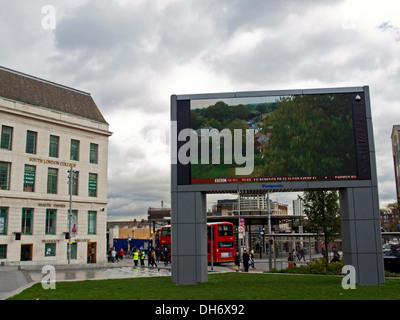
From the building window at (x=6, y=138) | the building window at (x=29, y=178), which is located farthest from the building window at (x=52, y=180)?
the building window at (x=6, y=138)

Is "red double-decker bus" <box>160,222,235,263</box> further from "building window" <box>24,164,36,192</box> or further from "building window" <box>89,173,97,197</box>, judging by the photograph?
"building window" <box>24,164,36,192</box>

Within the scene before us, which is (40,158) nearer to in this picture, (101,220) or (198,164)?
(101,220)

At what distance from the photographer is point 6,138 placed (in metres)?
46.8

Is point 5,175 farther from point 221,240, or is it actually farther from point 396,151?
point 396,151

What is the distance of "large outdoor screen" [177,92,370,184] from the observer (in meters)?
20.1

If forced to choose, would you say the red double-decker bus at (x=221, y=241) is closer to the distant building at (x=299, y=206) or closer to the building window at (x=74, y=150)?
the distant building at (x=299, y=206)

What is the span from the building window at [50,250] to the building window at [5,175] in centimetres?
798

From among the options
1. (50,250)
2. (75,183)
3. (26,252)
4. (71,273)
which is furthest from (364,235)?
(75,183)

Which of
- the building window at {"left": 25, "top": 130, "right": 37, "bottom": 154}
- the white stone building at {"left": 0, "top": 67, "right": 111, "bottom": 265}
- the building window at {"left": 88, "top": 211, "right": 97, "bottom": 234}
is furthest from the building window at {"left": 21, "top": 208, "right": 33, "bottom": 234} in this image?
the building window at {"left": 88, "top": 211, "right": 97, "bottom": 234}

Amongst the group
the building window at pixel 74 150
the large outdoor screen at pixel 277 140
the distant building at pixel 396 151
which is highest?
the distant building at pixel 396 151

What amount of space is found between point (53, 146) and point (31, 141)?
2.95 metres

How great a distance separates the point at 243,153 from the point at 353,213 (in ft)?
18.3

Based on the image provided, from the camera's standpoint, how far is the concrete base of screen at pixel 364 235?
19141 millimetres
